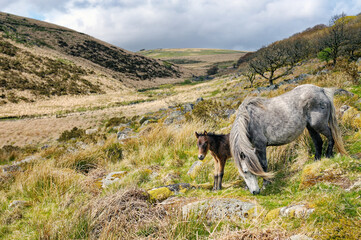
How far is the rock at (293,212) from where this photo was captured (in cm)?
253

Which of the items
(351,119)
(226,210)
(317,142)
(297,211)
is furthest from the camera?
(351,119)

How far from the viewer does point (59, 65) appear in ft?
164

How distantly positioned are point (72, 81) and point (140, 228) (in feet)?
165

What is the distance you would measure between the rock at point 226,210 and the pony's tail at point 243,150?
0.71 meters

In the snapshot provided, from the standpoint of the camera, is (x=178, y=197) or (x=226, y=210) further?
(x=178, y=197)

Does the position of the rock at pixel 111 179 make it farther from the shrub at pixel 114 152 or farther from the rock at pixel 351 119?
the rock at pixel 351 119

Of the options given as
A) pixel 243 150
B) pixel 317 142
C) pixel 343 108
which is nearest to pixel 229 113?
pixel 343 108

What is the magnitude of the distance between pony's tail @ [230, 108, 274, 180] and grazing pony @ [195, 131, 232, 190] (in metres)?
0.72

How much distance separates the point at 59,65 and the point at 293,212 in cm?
5752

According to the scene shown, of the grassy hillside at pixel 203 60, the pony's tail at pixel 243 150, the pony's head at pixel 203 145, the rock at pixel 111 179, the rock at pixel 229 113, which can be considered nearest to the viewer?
the pony's tail at pixel 243 150

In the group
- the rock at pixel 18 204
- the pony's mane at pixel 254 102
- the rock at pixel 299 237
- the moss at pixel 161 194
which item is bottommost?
the rock at pixel 18 204

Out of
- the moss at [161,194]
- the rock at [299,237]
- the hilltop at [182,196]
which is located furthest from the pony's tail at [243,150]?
the rock at [299,237]

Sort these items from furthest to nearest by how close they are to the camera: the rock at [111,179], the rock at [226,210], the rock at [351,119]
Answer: the rock at [111,179] < the rock at [351,119] < the rock at [226,210]

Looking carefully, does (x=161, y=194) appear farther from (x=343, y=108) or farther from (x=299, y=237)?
(x=343, y=108)
